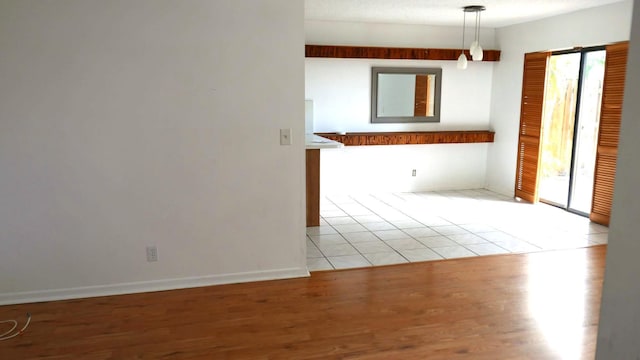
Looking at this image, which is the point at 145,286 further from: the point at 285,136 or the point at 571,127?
the point at 571,127

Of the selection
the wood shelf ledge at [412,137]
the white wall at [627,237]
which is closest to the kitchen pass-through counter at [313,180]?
the wood shelf ledge at [412,137]

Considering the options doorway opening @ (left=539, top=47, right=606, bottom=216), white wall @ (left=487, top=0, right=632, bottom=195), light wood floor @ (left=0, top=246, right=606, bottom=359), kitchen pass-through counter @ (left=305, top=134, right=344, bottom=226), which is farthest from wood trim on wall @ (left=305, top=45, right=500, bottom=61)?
light wood floor @ (left=0, top=246, right=606, bottom=359)

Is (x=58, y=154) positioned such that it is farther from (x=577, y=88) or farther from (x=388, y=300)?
(x=577, y=88)

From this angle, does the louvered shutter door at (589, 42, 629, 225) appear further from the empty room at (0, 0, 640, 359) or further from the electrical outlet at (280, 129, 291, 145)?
the electrical outlet at (280, 129, 291, 145)

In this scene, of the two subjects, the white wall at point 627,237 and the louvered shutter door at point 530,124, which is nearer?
the white wall at point 627,237

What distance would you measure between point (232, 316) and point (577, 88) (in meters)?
4.74

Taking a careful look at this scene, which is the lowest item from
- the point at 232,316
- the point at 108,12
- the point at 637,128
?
the point at 232,316

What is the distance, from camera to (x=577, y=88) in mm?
5500

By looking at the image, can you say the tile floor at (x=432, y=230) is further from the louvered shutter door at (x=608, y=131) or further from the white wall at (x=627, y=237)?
the white wall at (x=627, y=237)

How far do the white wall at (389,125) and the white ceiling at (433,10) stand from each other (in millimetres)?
267

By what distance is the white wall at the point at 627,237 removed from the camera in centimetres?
111

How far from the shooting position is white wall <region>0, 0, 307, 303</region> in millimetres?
3018

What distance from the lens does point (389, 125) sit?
22.1 feet

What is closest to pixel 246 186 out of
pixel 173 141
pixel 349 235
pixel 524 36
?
pixel 173 141
